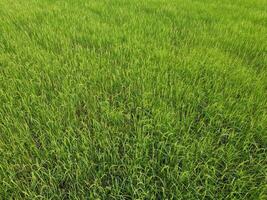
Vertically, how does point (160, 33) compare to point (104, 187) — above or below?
above

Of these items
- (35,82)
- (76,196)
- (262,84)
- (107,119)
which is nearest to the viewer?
(76,196)

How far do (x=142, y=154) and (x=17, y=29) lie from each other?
224 centimetres

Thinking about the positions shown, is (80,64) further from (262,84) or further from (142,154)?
Answer: (262,84)

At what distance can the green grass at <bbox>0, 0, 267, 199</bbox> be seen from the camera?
1.21 metres

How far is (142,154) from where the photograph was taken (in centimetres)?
130

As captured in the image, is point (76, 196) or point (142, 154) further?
point (142, 154)

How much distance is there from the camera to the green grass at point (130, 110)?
1211 mm

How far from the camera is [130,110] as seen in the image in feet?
5.36

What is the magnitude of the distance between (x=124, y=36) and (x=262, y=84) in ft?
4.66

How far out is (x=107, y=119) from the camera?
5.08 feet

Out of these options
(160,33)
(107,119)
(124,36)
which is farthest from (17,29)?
(107,119)

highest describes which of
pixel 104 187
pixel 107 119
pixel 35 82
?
Answer: pixel 35 82

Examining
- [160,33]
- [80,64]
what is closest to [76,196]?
[80,64]

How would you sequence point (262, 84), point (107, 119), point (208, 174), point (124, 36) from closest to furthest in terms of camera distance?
point (208, 174) < point (107, 119) < point (262, 84) < point (124, 36)
